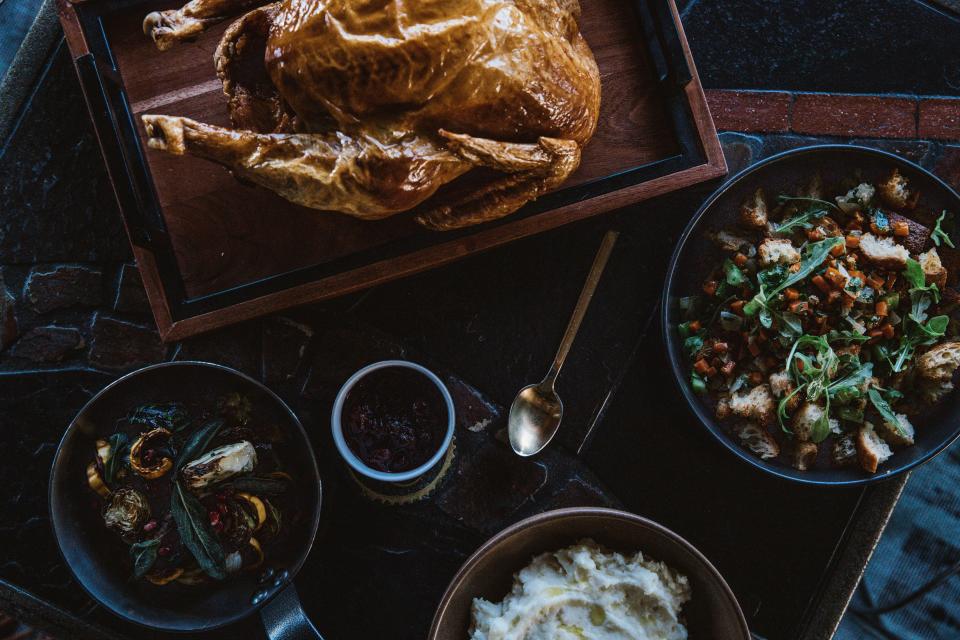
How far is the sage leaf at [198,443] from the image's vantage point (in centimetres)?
176

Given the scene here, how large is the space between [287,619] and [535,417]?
0.82 m

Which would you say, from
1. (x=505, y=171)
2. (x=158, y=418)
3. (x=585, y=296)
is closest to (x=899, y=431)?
(x=585, y=296)

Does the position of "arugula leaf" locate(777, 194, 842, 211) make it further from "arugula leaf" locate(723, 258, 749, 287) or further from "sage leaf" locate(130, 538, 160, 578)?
"sage leaf" locate(130, 538, 160, 578)

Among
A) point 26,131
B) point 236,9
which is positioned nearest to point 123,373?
point 26,131

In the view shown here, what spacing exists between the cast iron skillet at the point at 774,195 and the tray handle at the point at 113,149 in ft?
4.35

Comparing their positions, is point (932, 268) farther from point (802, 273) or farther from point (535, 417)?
point (535, 417)

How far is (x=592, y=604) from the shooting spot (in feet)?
5.71

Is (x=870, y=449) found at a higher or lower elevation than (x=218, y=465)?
lower

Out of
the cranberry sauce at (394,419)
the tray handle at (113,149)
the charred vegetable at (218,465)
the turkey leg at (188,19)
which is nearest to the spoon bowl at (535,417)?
the cranberry sauce at (394,419)

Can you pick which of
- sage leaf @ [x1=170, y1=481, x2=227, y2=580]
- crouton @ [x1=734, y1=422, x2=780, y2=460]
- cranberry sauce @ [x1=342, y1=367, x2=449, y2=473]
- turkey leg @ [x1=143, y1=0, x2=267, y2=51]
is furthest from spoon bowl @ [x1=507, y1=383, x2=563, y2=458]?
turkey leg @ [x1=143, y1=0, x2=267, y2=51]

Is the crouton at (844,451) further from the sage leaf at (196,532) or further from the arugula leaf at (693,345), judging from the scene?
the sage leaf at (196,532)

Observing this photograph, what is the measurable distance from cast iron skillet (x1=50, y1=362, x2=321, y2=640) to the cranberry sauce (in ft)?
0.44

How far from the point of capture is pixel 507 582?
1.86 m

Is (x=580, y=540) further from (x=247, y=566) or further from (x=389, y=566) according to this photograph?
(x=247, y=566)
